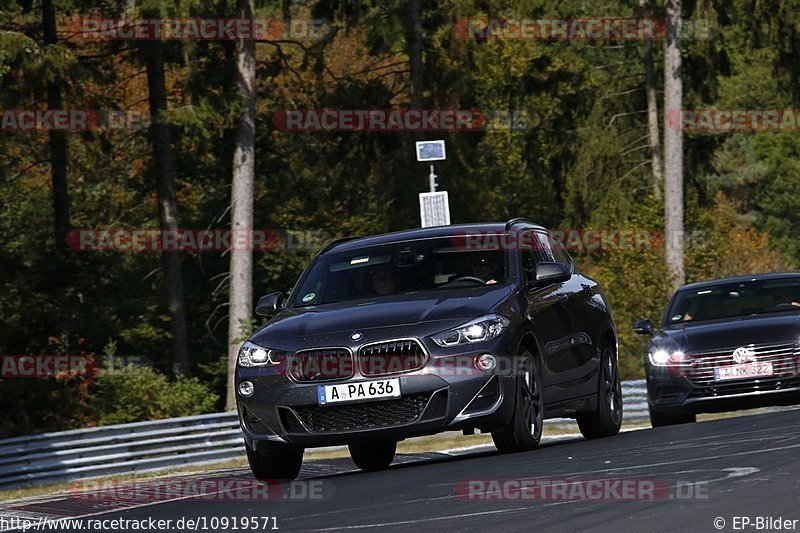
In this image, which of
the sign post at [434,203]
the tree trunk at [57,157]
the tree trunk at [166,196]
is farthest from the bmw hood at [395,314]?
the tree trunk at [57,157]

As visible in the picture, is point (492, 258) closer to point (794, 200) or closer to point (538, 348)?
point (538, 348)

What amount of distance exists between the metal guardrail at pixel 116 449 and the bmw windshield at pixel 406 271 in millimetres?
9379

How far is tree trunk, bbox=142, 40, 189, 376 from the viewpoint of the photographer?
3972 centimetres

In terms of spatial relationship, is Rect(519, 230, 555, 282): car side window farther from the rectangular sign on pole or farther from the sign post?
the rectangular sign on pole

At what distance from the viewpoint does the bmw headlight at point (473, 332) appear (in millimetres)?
11508

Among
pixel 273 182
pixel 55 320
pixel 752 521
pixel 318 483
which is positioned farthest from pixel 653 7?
pixel 752 521

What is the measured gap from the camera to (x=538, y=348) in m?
12.5

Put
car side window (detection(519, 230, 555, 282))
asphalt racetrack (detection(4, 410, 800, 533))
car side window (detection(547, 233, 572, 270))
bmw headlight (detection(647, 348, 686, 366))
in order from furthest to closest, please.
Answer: bmw headlight (detection(647, 348, 686, 366)), car side window (detection(547, 233, 572, 270)), car side window (detection(519, 230, 555, 282)), asphalt racetrack (detection(4, 410, 800, 533))

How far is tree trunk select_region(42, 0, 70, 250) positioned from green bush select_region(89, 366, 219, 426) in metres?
10.6

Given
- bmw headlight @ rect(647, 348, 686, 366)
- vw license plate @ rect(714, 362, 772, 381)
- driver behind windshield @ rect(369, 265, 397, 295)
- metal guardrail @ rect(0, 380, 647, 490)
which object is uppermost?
driver behind windshield @ rect(369, 265, 397, 295)

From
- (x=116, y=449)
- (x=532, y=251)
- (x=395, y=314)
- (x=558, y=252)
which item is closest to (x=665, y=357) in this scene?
(x=558, y=252)

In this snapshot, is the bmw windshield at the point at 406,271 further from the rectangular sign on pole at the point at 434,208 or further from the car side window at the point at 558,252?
the rectangular sign on pole at the point at 434,208

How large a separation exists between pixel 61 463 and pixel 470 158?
24277 millimetres

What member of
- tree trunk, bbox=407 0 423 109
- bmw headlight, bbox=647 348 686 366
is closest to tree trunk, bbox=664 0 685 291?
tree trunk, bbox=407 0 423 109
